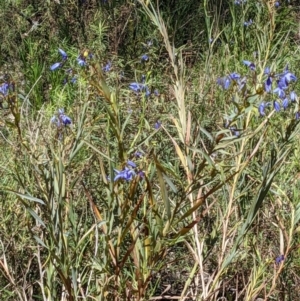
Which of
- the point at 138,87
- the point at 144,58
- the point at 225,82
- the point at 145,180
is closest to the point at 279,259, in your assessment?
the point at 145,180

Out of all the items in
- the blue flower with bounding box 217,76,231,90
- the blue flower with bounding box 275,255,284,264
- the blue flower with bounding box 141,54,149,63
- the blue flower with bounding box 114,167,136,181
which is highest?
the blue flower with bounding box 217,76,231,90

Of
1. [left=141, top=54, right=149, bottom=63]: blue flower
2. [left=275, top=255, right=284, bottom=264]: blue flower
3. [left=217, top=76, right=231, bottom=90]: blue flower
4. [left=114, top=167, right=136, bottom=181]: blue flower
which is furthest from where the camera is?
[left=141, top=54, right=149, bottom=63]: blue flower

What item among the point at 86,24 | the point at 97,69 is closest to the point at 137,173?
the point at 97,69

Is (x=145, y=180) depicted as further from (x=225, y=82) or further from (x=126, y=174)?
(x=225, y=82)

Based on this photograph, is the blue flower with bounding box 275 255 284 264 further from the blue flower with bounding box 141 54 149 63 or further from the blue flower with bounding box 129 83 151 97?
the blue flower with bounding box 141 54 149 63

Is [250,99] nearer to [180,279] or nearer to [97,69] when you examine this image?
[97,69]

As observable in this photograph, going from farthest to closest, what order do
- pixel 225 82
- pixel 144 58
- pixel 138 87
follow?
1. pixel 144 58
2. pixel 138 87
3. pixel 225 82

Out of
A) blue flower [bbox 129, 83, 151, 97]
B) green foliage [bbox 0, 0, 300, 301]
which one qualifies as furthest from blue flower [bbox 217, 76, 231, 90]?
blue flower [bbox 129, 83, 151, 97]

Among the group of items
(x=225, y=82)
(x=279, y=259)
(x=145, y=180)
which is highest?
(x=225, y=82)

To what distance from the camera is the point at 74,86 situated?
4129 mm

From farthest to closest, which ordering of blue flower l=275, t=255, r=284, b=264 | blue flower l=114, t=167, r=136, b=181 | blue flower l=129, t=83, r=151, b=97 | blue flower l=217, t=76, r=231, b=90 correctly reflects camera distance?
blue flower l=129, t=83, r=151, b=97, blue flower l=217, t=76, r=231, b=90, blue flower l=275, t=255, r=284, b=264, blue flower l=114, t=167, r=136, b=181

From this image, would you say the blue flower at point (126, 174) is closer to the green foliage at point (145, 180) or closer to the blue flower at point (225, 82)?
the green foliage at point (145, 180)

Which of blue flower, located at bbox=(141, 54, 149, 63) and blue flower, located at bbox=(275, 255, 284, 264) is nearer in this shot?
blue flower, located at bbox=(275, 255, 284, 264)

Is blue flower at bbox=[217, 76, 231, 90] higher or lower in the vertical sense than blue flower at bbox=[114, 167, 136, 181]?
higher
